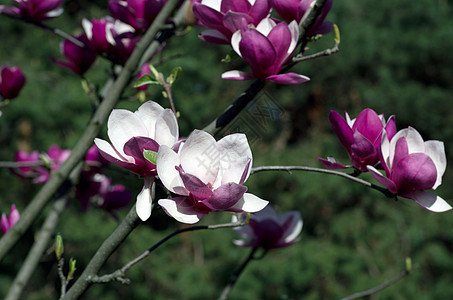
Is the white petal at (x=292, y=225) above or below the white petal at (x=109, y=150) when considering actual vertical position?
below

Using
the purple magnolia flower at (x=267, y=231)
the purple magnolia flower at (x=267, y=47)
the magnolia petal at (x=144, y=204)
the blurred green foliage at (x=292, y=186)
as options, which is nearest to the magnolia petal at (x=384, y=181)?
the purple magnolia flower at (x=267, y=47)

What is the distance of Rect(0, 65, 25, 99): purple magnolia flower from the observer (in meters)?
0.88

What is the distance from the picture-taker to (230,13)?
501 millimetres

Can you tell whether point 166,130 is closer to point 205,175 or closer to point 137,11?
point 205,175

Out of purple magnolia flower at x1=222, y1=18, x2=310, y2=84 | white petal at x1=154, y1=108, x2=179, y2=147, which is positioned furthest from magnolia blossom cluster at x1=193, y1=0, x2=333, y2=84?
white petal at x1=154, y1=108, x2=179, y2=147

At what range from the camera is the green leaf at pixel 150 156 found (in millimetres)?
415

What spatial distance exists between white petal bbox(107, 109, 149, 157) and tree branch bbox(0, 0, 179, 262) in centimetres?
23

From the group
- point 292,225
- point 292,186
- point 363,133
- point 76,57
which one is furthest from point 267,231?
point 292,186

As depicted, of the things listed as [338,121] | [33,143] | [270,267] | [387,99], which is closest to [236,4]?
[338,121]

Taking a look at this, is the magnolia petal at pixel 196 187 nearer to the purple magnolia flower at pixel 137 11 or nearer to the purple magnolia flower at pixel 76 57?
the purple magnolia flower at pixel 137 11

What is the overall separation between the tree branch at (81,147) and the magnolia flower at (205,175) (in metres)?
0.29

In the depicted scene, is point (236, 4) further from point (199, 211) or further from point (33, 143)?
point (33, 143)

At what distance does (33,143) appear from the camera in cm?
414

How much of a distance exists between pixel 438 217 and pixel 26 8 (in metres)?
4.24
